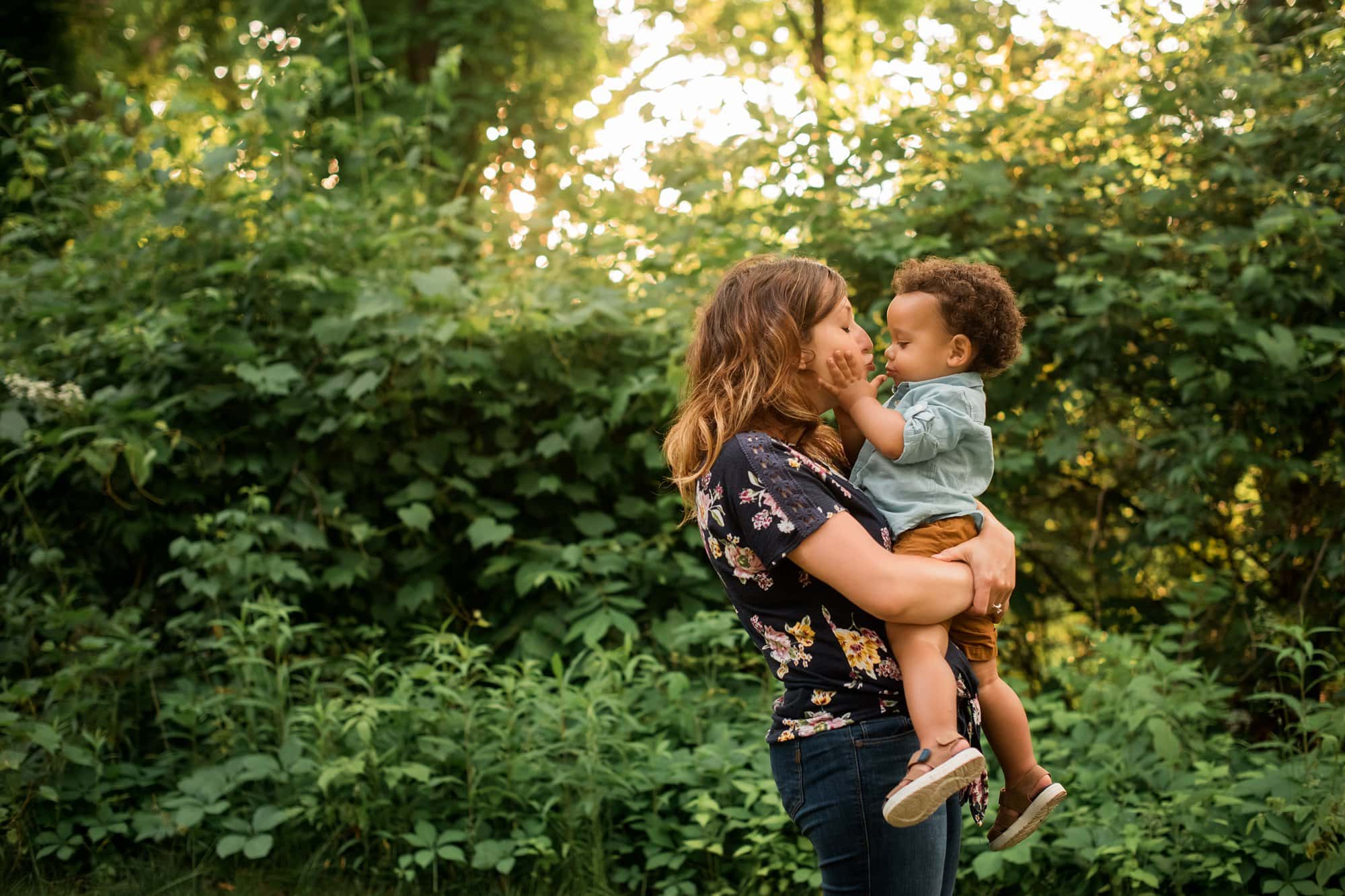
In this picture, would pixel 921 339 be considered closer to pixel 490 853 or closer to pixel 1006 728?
pixel 1006 728

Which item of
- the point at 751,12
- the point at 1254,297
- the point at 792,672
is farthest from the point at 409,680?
the point at 751,12

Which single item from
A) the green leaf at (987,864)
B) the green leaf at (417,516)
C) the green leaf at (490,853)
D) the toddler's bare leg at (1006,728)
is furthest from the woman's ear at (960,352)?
the green leaf at (417,516)

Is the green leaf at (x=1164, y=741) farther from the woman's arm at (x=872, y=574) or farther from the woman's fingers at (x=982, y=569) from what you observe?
the woman's arm at (x=872, y=574)

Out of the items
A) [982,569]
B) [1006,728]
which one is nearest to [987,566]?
[982,569]

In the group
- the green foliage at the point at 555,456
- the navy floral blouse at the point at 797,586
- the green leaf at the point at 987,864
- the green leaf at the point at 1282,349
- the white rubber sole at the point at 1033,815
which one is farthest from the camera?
the green leaf at the point at 1282,349

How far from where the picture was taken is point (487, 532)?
4.66m

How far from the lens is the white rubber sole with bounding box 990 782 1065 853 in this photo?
79.6 inches

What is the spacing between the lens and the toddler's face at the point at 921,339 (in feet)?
6.79

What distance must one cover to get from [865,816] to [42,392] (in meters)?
4.12

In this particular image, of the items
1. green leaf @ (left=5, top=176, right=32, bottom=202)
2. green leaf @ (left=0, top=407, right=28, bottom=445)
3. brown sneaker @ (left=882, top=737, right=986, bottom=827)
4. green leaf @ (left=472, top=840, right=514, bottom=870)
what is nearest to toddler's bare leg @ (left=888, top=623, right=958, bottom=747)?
brown sneaker @ (left=882, top=737, right=986, bottom=827)

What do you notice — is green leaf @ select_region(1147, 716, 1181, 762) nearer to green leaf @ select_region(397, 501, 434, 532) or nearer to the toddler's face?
the toddler's face

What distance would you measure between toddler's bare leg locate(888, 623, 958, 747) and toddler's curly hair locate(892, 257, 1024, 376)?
601mm

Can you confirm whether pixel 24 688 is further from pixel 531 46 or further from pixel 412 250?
pixel 531 46

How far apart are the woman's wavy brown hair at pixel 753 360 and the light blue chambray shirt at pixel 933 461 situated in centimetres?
13
